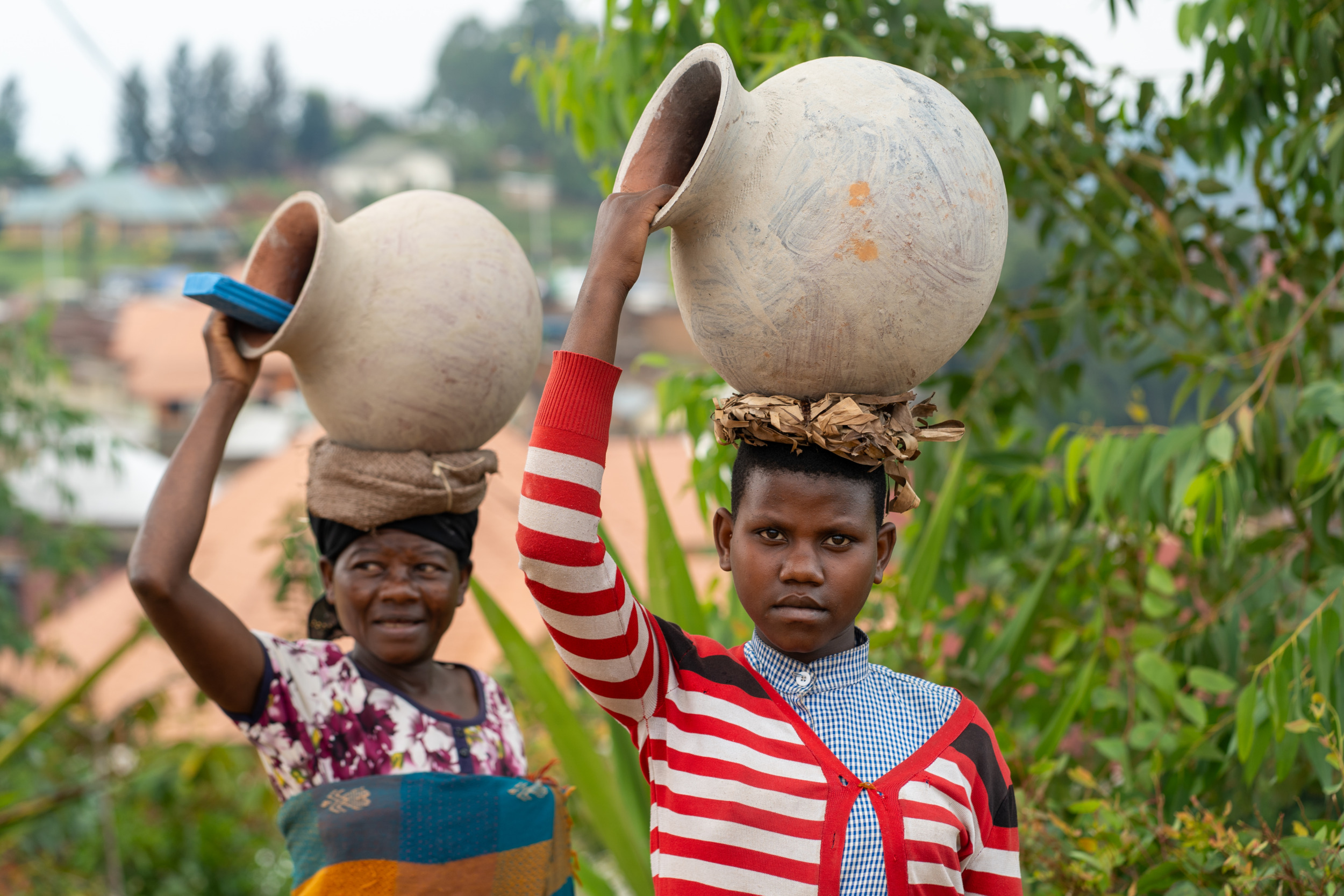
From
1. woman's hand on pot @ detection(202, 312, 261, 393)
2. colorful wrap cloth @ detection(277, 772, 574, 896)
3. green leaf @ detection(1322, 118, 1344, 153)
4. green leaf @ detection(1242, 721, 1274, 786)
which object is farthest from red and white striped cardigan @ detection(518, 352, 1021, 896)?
green leaf @ detection(1322, 118, 1344, 153)

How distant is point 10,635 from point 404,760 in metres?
3.88

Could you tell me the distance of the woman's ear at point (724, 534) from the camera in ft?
5.19

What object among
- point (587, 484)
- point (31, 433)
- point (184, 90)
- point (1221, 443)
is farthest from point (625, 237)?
point (184, 90)

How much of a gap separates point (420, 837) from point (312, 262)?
970 millimetres

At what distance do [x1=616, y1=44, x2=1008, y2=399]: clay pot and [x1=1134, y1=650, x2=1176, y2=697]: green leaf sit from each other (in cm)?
124

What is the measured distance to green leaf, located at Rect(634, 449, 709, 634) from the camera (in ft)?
9.01

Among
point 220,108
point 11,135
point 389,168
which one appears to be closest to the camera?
point 11,135

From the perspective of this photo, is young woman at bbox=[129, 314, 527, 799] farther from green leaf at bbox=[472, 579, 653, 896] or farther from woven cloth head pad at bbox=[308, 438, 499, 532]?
green leaf at bbox=[472, 579, 653, 896]

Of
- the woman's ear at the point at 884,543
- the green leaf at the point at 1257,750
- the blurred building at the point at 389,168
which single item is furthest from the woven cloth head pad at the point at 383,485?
the blurred building at the point at 389,168

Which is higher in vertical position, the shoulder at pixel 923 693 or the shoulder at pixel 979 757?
the shoulder at pixel 923 693

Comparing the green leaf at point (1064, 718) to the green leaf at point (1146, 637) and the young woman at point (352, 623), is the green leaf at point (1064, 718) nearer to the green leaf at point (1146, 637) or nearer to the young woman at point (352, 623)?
the green leaf at point (1146, 637)

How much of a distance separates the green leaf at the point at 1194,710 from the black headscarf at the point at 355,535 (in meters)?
1.46

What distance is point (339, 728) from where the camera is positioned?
6.17 ft

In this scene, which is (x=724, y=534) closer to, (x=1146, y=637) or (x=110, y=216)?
(x=1146, y=637)
